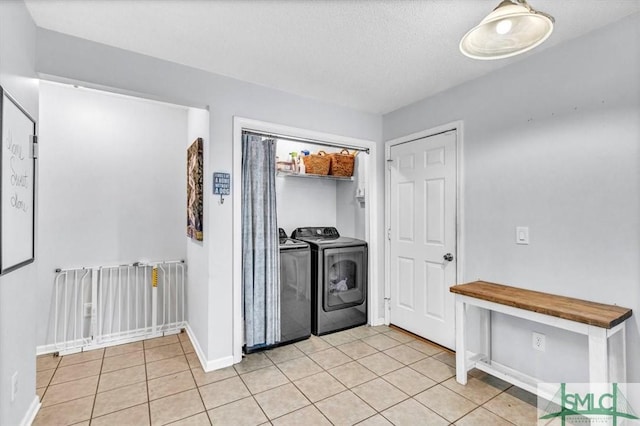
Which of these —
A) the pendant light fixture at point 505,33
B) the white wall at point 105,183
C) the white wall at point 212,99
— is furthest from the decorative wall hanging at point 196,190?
the pendant light fixture at point 505,33

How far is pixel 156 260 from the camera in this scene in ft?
10.6

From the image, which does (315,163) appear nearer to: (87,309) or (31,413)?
(87,309)

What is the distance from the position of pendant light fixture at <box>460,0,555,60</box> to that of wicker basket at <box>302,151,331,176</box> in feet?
7.22

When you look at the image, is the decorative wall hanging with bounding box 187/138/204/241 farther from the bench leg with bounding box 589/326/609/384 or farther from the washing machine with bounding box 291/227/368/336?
the bench leg with bounding box 589/326/609/384

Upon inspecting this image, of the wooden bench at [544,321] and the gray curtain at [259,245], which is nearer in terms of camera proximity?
the wooden bench at [544,321]

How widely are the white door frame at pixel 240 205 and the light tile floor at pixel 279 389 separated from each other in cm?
46

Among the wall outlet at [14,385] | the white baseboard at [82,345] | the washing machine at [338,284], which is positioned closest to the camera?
the wall outlet at [14,385]

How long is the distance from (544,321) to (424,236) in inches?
52.2

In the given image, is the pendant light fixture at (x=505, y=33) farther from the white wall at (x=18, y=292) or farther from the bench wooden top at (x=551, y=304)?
the white wall at (x=18, y=292)

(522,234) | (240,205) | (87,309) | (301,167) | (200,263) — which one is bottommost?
(87,309)

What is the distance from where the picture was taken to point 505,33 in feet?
4.76

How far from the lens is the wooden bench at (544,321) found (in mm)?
1619

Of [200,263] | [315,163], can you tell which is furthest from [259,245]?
[315,163]

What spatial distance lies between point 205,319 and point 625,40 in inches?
140
